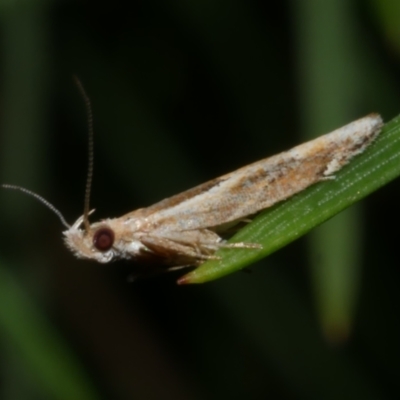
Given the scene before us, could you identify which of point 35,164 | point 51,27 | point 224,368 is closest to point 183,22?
point 51,27

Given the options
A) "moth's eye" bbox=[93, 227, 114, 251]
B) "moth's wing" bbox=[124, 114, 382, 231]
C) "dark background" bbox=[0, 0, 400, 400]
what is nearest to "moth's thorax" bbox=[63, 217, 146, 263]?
"moth's eye" bbox=[93, 227, 114, 251]

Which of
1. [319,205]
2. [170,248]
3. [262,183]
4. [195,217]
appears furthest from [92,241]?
[319,205]

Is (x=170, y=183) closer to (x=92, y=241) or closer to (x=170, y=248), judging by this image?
(x=170, y=248)

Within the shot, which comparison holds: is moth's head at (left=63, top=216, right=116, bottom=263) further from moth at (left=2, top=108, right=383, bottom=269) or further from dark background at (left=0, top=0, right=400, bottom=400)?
dark background at (left=0, top=0, right=400, bottom=400)

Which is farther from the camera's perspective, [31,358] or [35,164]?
[35,164]

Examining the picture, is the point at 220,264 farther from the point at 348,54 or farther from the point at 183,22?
the point at 183,22

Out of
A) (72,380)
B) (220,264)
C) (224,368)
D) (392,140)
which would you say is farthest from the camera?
(224,368)

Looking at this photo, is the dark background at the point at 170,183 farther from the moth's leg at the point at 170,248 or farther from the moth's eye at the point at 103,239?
the moth's leg at the point at 170,248
